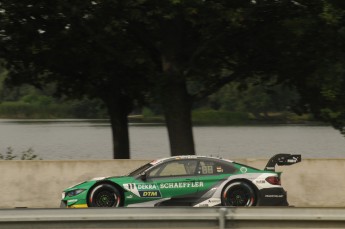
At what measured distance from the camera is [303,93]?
22453mm

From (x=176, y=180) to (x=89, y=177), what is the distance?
3.37 metres

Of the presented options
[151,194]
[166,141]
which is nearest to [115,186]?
[151,194]

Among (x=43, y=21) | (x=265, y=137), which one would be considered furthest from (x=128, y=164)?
(x=265, y=137)

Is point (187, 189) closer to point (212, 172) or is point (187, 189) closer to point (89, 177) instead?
point (212, 172)

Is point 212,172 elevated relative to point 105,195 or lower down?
elevated

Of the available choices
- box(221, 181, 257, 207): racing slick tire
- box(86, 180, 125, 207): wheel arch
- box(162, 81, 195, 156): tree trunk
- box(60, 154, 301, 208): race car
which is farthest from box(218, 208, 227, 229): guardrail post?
box(162, 81, 195, 156): tree trunk

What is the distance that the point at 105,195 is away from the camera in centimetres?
1346

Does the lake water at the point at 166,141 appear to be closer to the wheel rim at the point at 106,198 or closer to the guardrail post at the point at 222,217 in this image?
the wheel rim at the point at 106,198

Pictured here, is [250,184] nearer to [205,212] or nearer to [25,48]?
[205,212]

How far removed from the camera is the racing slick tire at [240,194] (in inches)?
526

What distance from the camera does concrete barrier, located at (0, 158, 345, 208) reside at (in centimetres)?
1602

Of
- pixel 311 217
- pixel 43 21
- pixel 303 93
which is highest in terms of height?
pixel 43 21

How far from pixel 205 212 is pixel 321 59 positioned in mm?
13444

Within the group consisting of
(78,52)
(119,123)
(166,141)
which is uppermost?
(78,52)
